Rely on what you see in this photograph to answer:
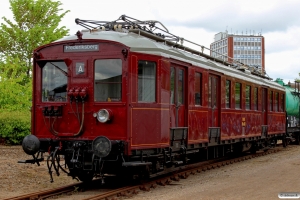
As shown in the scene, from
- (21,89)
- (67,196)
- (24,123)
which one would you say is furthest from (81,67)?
(21,89)

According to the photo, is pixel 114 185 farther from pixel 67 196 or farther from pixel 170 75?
pixel 170 75

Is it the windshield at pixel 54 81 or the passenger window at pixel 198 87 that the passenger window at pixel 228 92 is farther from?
the windshield at pixel 54 81

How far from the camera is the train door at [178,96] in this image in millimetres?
11961

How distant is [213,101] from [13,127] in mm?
10403

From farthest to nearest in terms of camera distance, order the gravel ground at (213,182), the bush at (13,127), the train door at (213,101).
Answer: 1. the bush at (13,127)
2. the train door at (213,101)
3. the gravel ground at (213,182)

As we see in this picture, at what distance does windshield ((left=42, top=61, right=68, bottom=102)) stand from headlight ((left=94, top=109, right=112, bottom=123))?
1.04 metres

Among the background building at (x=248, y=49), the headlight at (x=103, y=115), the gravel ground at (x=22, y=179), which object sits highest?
the background building at (x=248, y=49)

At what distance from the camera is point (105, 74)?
10.8 m

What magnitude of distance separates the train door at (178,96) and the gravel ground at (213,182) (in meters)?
1.55

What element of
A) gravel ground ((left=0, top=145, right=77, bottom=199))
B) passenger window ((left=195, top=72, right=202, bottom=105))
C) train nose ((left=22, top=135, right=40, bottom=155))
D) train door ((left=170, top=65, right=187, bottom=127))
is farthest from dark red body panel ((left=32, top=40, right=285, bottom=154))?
gravel ground ((left=0, top=145, right=77, bottom=199))

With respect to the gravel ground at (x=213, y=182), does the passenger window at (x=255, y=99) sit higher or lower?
higher

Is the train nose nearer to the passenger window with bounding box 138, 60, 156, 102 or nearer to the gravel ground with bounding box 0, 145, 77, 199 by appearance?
the gravel ground with bounding box 0, 145, 77, 199

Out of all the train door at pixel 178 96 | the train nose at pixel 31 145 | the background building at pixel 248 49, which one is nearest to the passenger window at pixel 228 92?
the train door at pixel 178 96

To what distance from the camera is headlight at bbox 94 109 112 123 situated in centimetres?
1053
